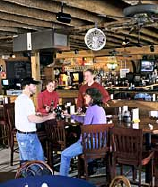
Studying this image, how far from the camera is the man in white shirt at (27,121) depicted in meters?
3.97

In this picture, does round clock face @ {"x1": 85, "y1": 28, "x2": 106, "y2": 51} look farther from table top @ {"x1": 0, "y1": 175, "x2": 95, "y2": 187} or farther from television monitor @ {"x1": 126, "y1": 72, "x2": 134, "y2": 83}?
television monitor @ {"x1": 126, "y1": 72, "x2": 134, "y2": 83}

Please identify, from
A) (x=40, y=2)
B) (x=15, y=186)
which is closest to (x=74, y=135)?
(x=40, y=2)

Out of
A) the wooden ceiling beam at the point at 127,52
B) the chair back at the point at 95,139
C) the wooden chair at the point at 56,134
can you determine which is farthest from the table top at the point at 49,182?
the wooden ceiling beam at the point at 127,52

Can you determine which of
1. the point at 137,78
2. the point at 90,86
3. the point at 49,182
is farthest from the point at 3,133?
the point at 137,78

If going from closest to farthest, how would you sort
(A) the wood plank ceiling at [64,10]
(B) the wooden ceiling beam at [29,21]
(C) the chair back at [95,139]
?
(C) the chair back at [95,139] < (A) the wood plank ceiling at [64,10] < (B) the wooden ceiling beam at [29,21]

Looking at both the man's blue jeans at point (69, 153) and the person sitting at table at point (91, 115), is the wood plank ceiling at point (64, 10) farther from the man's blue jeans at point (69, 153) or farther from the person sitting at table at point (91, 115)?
the man's blue jeans at point (69, 153)

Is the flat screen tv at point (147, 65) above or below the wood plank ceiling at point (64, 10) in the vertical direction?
below

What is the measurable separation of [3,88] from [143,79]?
6278 mm

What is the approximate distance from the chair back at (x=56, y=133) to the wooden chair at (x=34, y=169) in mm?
1195

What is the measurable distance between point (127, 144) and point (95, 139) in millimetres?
419

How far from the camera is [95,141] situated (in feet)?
12.5

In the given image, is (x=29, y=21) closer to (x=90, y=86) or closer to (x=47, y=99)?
(x=47, y=99)

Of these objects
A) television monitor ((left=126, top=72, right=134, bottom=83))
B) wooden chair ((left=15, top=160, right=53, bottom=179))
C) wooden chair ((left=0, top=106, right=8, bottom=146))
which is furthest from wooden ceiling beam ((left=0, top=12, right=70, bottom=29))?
television monitor ((left=126, top=72, right=134, bottom=83))

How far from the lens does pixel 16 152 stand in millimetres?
6004
